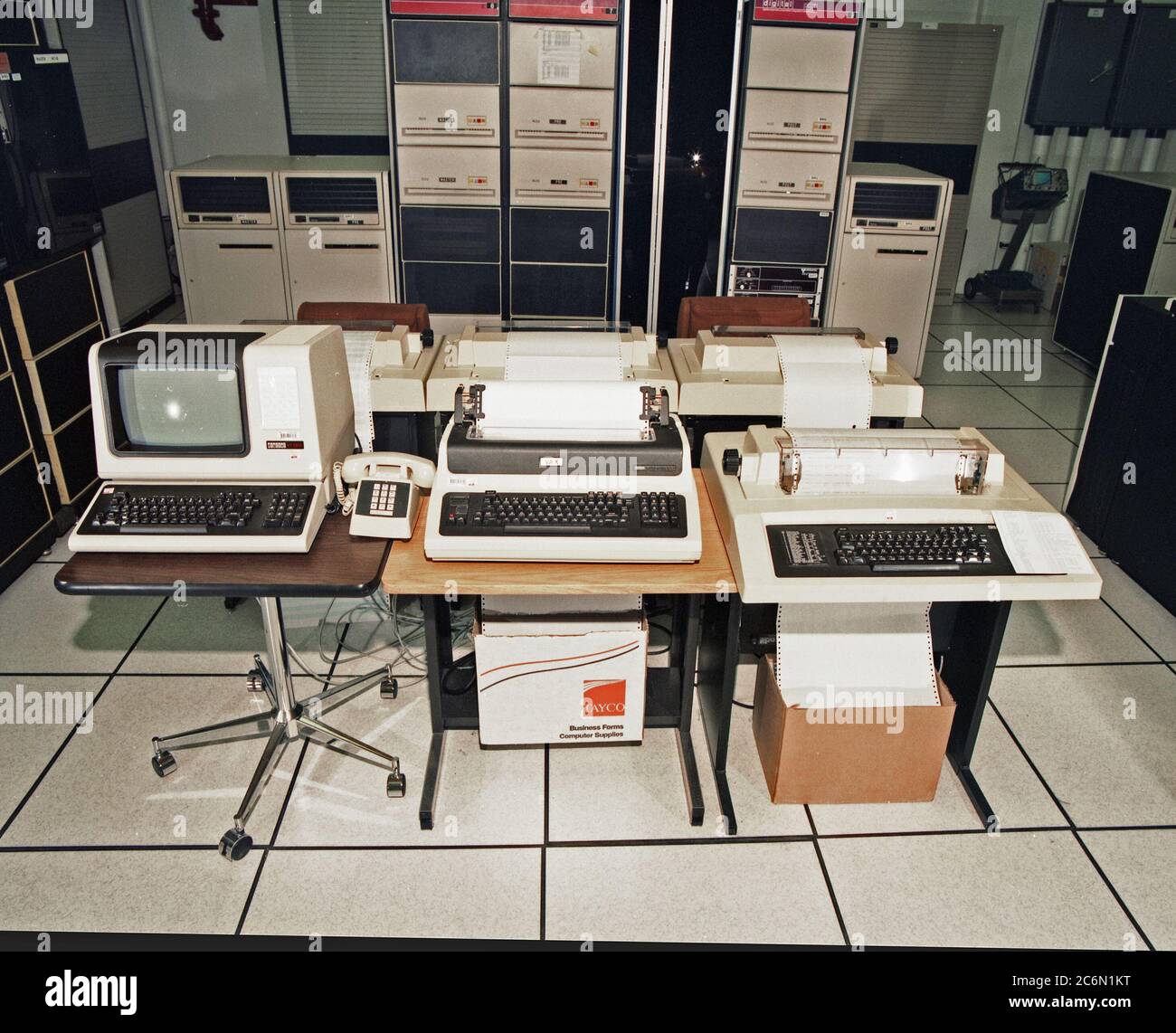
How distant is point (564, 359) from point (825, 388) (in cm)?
76

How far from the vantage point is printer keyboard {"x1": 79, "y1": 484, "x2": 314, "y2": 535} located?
202cm

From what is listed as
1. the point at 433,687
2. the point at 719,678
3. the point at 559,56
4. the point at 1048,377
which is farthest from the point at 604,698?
the point at 1048,377

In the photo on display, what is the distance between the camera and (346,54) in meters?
6.21

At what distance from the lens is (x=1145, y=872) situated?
2201 mm

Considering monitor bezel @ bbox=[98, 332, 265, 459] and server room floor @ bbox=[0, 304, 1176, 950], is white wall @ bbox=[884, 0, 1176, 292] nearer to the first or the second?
server room floor @ bbox=[0, 304, 1176, 950]

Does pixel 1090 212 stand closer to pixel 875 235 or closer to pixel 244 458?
pixel 875 235

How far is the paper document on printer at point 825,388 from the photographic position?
254 centimetres

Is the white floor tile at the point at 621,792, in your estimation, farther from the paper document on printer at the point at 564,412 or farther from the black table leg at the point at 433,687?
the paper document on printer at the point at 564,412

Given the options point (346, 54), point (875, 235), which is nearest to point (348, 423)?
point (875, 235)

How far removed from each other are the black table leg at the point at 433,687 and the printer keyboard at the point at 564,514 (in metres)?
0.29

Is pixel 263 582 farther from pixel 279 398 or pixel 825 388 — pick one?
pixel 825 388

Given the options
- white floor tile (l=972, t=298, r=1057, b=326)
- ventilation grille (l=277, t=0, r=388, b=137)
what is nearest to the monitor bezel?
ventilation grille (l=277, t=0, r=388, b=137)

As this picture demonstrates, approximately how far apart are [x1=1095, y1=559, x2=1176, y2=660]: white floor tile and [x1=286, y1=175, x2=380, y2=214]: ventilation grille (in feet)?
12.4
